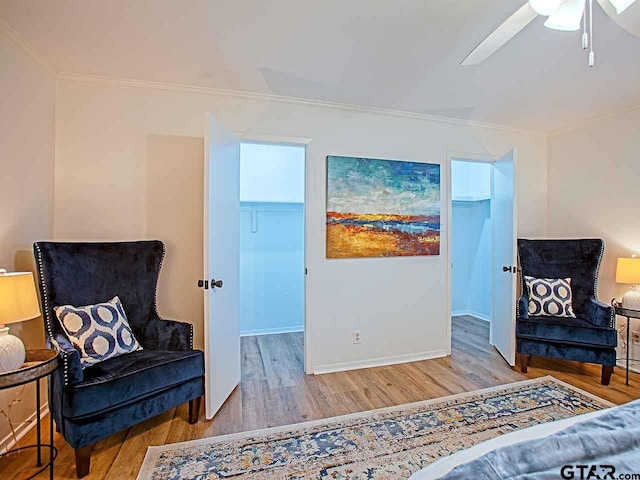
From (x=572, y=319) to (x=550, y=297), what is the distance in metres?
0.25

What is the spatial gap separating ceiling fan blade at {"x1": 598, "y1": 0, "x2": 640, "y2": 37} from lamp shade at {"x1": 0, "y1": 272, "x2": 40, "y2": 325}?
2926 millimetres

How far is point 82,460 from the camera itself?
1771mm

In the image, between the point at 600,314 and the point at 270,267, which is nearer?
the point at 600,314

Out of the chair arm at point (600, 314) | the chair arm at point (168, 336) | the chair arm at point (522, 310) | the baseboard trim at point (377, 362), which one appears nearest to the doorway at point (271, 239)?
the baseboard trim at point (377, 362)

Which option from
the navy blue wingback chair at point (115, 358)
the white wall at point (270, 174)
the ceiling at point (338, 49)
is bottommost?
the navy blue wingback chair at point (115, 358)

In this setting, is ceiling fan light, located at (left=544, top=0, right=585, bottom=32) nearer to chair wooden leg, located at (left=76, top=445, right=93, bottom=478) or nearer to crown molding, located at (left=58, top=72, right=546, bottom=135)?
crown molding, located at (left=58, top=72, right=546, bottom=135)

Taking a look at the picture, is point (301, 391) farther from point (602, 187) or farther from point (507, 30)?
point (602, 187)

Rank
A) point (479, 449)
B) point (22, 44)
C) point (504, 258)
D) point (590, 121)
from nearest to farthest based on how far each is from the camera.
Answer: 1. point (479, 449)
2. point (22, 44)
3. point (504, 258)
4. point (590, 121)

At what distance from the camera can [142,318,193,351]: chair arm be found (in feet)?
7.96

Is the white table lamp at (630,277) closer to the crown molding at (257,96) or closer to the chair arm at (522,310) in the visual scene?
the chair arm at (522,310)

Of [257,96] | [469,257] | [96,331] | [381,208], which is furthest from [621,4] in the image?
[469,257]

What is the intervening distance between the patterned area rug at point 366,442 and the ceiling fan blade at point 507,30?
7.00 ft

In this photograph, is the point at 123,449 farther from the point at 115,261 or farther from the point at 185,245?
the point at 185,245

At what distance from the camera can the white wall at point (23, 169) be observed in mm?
2051
